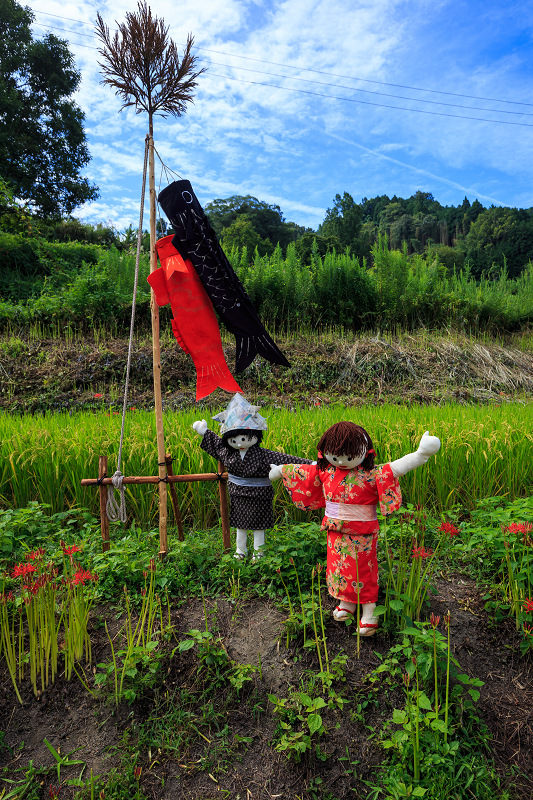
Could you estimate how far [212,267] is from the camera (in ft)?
7.88

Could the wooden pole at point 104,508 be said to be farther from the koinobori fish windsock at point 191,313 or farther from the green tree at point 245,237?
the green tree at point 245,237

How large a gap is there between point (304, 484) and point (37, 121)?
19.6 metres

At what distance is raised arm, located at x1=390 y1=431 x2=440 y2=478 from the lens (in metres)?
1.90

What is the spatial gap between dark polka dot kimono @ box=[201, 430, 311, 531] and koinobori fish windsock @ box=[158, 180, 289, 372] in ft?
1.53

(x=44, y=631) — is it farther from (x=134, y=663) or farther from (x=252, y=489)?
(x=252, y=489)

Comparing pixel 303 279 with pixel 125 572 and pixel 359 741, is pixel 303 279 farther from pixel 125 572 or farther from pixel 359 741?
pixel 359 741

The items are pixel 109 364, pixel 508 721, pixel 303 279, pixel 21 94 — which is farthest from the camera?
pixel 21 94

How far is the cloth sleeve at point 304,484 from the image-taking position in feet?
7.33

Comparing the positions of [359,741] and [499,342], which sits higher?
[499,342]

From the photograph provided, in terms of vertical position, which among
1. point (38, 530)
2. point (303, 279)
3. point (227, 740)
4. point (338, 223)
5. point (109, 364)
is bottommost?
point (227, 740)

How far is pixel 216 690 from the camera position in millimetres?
1851

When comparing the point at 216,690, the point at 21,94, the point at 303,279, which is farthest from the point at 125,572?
the point at 21,94

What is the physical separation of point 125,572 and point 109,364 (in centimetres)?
522

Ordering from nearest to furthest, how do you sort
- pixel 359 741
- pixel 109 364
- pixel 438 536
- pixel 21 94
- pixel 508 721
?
pixel 359 741, pixel 508 721, pixel 438 536, pixel 109 364, pixel 21 94
